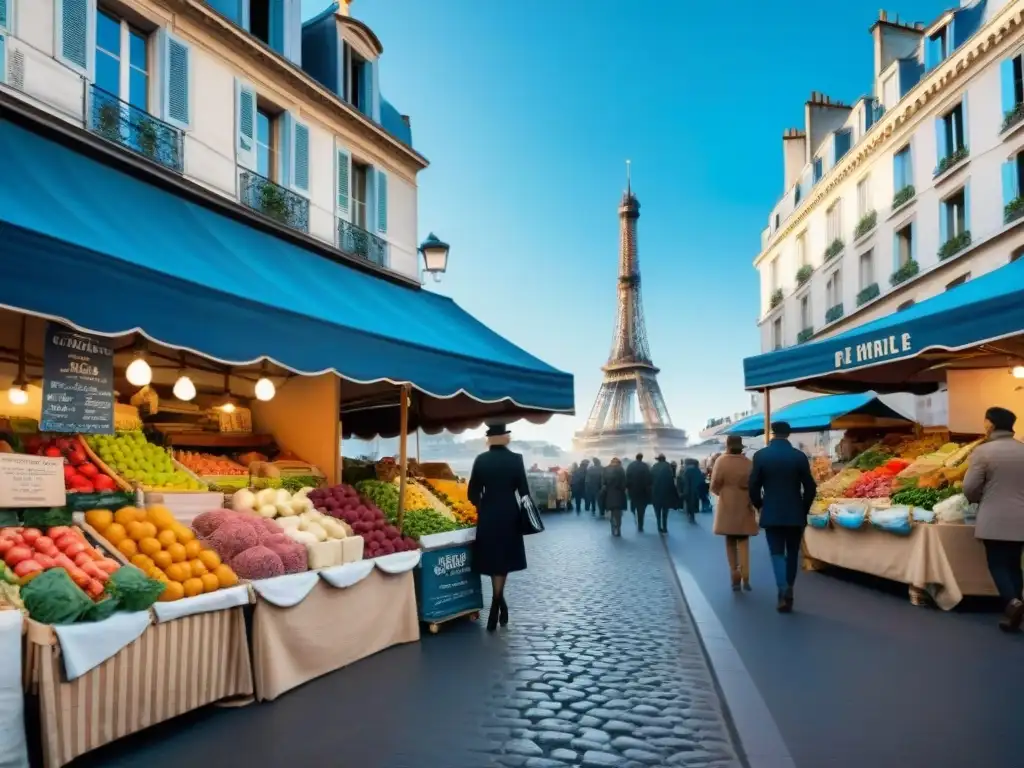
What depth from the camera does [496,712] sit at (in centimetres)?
520

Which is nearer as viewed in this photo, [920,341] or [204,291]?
[204,291]

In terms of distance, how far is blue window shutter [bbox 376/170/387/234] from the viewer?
16.6m

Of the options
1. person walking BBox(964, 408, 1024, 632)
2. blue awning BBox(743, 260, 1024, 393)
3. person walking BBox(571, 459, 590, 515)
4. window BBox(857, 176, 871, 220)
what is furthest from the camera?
window BBox(857, 176, 871, 220)

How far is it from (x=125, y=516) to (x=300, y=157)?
399 inches

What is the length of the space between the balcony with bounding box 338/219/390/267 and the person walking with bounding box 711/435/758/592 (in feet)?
26.1

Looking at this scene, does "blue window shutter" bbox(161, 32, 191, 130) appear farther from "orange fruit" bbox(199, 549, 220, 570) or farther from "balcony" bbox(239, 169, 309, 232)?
"orange fruit" bbox(199, 549, 220, 570)

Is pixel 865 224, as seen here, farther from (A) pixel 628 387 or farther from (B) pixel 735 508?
(A) pixel 628 387

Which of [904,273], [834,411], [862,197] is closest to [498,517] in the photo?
[834,411]

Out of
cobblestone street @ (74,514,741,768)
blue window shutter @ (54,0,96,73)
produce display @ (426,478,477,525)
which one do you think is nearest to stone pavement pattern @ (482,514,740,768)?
cobblestone street @ (74,514,741,768)

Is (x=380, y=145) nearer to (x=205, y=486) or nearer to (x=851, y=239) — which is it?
(x=205, y=486)

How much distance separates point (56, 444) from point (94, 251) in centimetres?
213

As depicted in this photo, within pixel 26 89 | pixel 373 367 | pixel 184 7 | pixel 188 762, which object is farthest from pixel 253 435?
pixel 184 7

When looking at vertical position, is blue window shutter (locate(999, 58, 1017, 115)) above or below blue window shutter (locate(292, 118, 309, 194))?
above

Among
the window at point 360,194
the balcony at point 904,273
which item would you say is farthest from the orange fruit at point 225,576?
the balcony at point 904,273
